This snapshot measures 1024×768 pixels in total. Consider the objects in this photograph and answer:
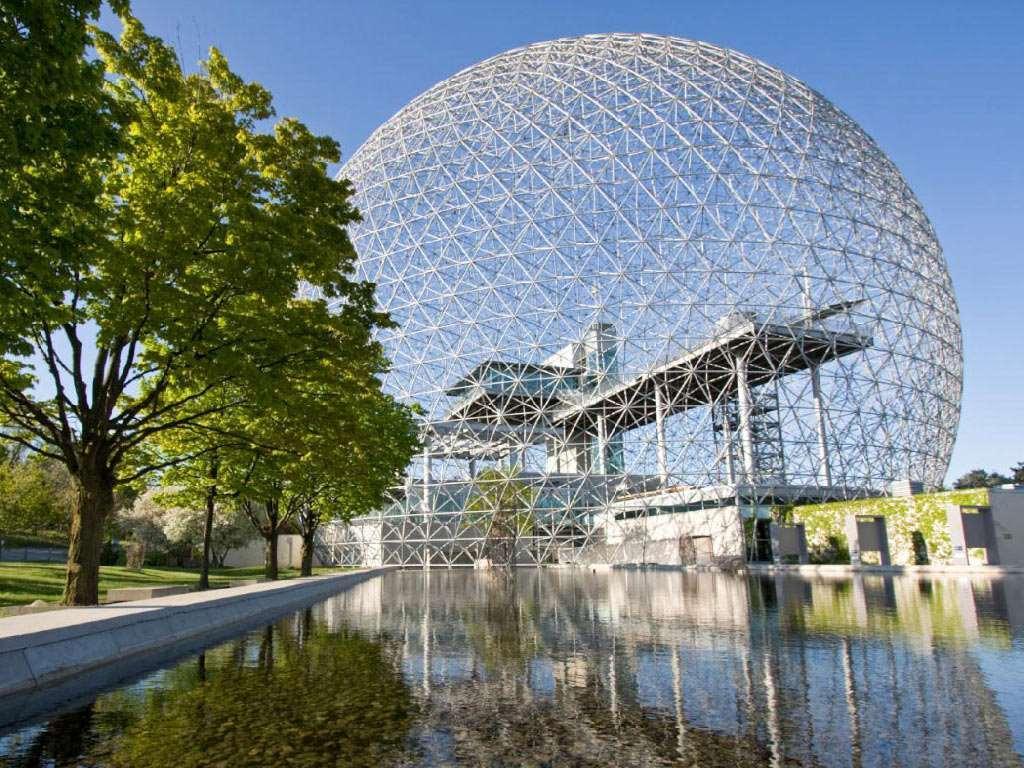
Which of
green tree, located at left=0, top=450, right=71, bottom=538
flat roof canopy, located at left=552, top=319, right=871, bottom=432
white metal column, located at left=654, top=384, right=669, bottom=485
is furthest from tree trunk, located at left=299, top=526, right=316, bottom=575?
white metal column, located at left=654, top=384, right=669, bottom=485

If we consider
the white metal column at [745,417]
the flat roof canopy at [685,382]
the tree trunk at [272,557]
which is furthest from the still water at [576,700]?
the flat roof canopy at [685,382]

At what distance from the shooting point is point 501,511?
43406mm

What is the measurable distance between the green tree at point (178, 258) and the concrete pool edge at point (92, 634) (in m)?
2.32

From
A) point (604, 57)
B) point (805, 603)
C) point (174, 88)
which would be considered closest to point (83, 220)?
point (174, 88)

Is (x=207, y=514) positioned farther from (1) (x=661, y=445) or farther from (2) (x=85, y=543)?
(1) (x=661, y=445)

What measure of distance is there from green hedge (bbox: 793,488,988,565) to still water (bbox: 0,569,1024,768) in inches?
839

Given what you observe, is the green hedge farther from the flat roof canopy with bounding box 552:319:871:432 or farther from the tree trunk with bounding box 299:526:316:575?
the tree trunk with bounding box 299:526:316:575

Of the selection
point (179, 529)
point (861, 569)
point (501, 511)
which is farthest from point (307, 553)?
point (861, 569)

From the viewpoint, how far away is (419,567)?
156 ft

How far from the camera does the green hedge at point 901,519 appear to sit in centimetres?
2930

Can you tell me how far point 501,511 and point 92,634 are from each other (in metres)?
36.3

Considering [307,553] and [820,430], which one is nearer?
[307,553]

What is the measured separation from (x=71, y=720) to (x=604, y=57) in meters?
50.4

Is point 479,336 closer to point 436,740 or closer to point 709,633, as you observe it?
point 709,633
